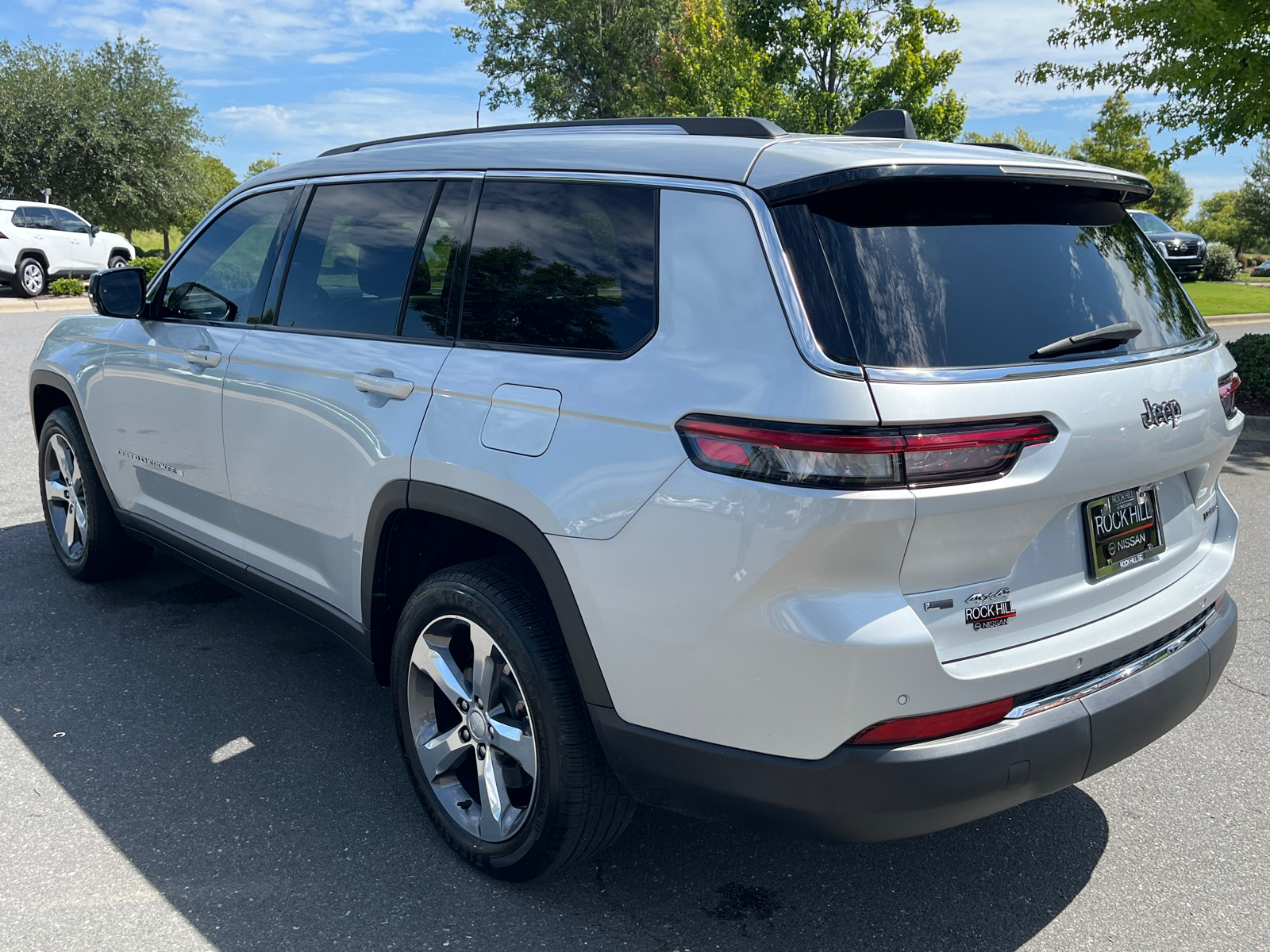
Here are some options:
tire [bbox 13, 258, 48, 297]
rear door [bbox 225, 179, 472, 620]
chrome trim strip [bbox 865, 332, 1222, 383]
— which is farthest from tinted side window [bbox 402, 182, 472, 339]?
tire [bbox 13, 258, 48, 297]

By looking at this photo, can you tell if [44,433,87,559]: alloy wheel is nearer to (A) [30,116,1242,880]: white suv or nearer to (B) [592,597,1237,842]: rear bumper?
(A) [30,116,1242,880]: white suv

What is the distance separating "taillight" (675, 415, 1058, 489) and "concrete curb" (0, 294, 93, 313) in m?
21.0

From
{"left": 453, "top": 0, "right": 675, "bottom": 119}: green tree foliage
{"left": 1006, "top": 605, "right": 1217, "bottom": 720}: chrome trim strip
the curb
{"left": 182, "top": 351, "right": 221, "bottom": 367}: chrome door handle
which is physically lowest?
the curb

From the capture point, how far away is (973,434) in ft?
6.59

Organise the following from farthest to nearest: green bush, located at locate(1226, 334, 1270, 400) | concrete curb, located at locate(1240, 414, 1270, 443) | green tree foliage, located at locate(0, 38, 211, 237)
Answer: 1. green tree foliage, located at locate(0, 38, 211, 237)
2. green bush, located at locate(1226, 334, 1270, 400)
3. concrete curb, located at locate(1240, 414, 1270, 443)

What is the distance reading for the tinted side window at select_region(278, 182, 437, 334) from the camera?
10.0ft

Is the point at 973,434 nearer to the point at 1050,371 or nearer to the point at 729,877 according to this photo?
the point at 1050,371

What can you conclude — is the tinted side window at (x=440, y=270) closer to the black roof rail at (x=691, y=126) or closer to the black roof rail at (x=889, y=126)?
the black roof rail at (x=691, y=126)

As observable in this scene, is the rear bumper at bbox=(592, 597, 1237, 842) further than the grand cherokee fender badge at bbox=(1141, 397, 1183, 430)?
No

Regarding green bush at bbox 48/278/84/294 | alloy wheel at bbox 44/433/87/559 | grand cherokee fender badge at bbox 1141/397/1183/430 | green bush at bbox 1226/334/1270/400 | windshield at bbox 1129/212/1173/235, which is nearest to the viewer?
grand cherokee fender badge at bbox 1141/397/1183/430

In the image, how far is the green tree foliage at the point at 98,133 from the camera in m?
31.5

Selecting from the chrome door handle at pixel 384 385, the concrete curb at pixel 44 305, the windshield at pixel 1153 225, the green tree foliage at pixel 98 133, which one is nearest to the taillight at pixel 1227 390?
the chrome door handle at pixel 384 385

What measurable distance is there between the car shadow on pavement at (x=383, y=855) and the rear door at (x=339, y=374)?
1.42ft

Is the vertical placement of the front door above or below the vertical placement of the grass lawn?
above
